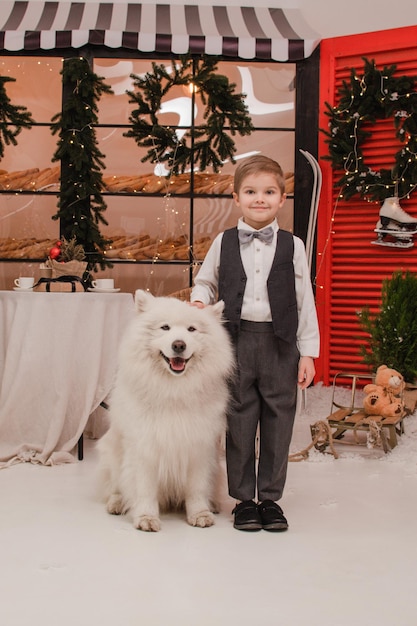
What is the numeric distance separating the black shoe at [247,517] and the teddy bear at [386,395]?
5.11 ft

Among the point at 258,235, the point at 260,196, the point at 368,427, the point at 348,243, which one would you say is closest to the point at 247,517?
the point at 258,235

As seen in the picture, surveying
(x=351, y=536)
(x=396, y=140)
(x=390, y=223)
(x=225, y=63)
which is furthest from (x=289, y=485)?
(x=225, y=63)

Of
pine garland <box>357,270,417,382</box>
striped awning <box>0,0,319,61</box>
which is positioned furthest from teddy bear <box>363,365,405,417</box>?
striped awning <box>0,0,319,61</box>

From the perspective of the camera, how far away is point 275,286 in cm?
265

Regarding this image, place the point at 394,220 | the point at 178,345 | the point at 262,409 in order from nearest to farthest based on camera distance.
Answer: the point at 178,345 < the point at 262,409 < the point at 394,220

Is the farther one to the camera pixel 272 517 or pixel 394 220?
pixel 394 220

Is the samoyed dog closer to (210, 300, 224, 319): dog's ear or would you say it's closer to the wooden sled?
(210, 300, 224, 319): dog's ear

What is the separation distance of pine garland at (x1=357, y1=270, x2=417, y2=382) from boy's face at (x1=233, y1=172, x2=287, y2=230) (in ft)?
6.68

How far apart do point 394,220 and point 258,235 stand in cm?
295

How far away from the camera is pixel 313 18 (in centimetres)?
584

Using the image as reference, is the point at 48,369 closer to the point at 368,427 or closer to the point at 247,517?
the point at 247,517

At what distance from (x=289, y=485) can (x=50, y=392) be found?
1328 millimetres

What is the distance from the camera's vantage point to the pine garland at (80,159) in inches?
200

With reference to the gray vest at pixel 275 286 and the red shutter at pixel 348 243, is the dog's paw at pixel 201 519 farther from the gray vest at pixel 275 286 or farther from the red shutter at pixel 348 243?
the red shutter at pixel 348 243
